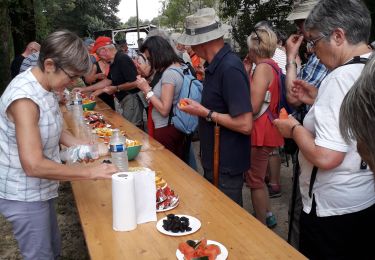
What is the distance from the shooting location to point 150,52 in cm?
319

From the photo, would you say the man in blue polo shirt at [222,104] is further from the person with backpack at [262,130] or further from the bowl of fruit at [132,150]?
the person with backpack at [262,130]

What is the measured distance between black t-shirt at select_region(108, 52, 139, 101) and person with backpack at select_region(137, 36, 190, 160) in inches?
49.7

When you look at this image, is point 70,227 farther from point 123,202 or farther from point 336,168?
point 336,168

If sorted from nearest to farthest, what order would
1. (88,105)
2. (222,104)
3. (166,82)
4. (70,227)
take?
(222,104) → (166,82) → (70,227) → (88,105)

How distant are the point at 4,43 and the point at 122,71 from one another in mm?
6291

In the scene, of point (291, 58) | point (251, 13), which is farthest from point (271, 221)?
point (251, 13)

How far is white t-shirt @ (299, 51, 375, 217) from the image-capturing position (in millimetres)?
1453

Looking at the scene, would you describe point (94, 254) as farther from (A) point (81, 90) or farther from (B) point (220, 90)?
(A) point (81, 90)

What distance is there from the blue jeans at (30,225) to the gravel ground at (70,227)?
1.32m

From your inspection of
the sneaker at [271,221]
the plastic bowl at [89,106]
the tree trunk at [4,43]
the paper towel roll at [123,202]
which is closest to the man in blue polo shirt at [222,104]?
the paper towel roll at [123,202]

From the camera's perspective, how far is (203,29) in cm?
229

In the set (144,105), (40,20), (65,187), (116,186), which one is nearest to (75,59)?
(116,186)

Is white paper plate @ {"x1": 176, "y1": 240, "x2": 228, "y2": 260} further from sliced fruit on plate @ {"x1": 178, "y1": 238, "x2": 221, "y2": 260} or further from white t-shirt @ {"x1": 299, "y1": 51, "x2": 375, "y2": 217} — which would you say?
white t-shirt @ {"x1": 299, "y1": 51, "x2": 375, "y2": 217}

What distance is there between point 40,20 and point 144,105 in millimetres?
9459
